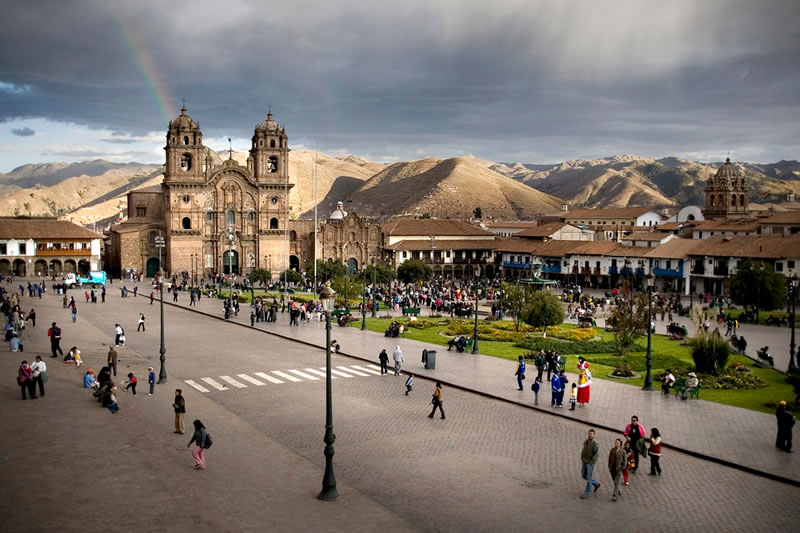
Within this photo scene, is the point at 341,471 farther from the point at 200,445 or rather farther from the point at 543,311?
the point at 543,311

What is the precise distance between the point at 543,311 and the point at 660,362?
8122mm

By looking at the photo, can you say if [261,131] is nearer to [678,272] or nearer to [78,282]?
[78,282]

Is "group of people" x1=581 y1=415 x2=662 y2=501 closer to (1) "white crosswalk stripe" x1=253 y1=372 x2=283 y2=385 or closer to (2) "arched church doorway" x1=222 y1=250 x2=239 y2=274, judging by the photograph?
(1) "white crosswalk stripe" x1=253 y1=372 x2=283 y2=385

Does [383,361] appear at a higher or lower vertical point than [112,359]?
lower

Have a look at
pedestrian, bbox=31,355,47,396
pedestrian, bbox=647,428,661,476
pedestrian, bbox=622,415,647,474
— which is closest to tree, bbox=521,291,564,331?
pedestrian, bbox=622,415,647,474

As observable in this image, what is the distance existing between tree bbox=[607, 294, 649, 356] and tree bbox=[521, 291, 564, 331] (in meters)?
4.44

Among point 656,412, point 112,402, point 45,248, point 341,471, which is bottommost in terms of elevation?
point 341,471

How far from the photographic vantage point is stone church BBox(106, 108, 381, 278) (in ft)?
269

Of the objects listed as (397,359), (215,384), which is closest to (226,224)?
(215,384)

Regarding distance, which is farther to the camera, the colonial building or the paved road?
the colonial building

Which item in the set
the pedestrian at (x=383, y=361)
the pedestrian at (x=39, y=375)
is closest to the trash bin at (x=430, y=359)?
the pedestrian at (x=383, y=361)

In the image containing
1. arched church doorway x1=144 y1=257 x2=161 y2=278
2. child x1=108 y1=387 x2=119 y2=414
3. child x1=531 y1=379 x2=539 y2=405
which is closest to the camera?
child x1=108 y1=387 x2=119 y2=414

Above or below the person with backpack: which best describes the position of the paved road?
below

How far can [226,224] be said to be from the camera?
3329 inches
